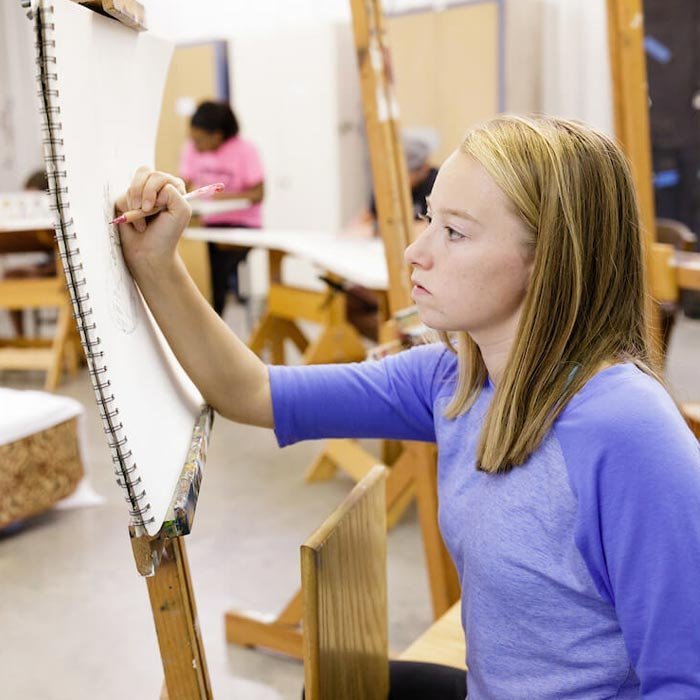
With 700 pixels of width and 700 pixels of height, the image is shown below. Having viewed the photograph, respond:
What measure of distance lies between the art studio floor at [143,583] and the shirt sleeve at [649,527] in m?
1.03

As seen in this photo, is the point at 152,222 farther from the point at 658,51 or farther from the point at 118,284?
the point at 658,51

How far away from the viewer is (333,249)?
3270mm

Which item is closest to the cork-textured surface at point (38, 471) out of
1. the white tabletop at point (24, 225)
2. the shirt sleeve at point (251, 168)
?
the white tabletop at point (24, 225)

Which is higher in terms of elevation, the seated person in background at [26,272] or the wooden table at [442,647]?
the seated person in background at [26,272]

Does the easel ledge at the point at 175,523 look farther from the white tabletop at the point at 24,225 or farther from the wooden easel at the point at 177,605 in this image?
the white tabletop at the point at 24,225

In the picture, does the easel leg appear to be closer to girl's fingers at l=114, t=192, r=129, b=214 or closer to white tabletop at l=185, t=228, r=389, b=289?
girl's fingers at l=114, t=192, r=129, b=214

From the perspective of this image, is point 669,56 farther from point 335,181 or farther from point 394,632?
point 394,632

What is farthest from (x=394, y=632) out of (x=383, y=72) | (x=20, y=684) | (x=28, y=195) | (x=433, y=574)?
(x=28, y=195)

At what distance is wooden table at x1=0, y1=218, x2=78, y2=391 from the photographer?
3.97 metres

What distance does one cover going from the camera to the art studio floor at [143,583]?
1894mm

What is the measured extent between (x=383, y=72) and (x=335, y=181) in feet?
13.7

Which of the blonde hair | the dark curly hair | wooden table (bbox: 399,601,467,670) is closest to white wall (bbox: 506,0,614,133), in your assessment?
the dark curly hair

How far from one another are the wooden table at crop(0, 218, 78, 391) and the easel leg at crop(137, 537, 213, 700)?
3.34m

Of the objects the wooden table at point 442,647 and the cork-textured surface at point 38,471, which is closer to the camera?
the wooden table at point 442,647
